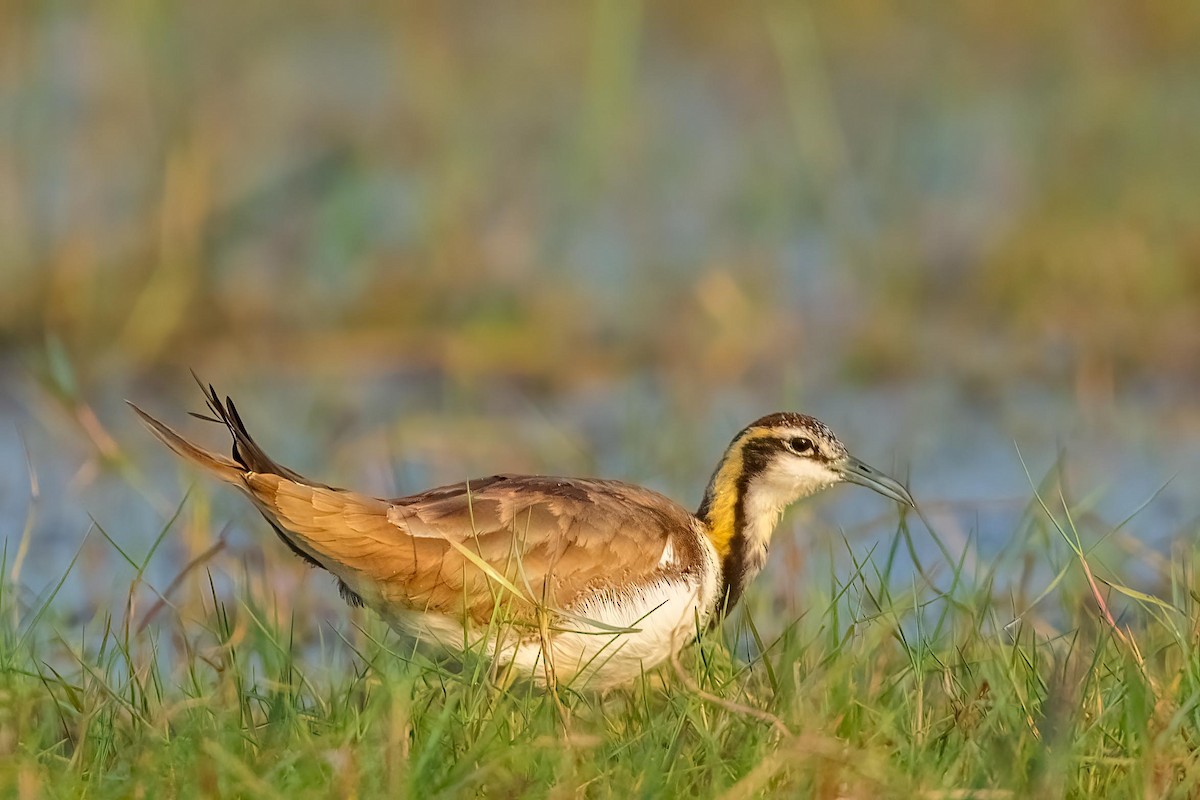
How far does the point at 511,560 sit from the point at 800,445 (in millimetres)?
1201

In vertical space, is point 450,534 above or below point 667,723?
above

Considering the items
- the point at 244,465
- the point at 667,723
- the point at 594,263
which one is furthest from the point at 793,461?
the point at 594,263

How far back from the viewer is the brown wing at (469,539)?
16.7 ft

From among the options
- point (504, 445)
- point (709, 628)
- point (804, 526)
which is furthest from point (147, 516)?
point (709, 628)

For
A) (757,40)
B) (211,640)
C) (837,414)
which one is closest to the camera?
(211,640)

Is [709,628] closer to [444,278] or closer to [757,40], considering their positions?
Result: [444,278]

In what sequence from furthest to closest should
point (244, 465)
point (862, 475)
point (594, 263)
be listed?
point (594, 263) → point (862, 475) → point (244, 465)

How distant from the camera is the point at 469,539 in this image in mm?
5145

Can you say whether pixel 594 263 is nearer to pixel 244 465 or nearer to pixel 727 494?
pixel 727 494

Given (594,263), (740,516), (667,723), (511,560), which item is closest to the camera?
(667,723)

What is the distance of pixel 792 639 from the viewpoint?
498cm

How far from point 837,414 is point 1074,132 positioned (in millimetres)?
4156

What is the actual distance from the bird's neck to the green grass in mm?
318

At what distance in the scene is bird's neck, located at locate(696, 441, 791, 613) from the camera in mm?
5773
